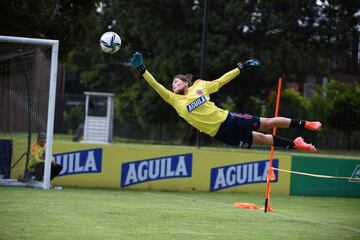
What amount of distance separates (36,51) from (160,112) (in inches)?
827

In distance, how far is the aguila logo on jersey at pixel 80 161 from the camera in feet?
58.0

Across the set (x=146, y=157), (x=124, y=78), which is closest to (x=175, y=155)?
(x=146, y=157)

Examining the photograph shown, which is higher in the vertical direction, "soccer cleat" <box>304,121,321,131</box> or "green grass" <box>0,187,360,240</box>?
"soccer cleat" <box>304,121,321,131</box>

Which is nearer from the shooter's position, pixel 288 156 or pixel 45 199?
pixel 45 199

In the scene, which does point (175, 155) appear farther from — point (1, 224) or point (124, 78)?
point (124, 78)

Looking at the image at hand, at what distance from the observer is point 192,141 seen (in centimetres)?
3130

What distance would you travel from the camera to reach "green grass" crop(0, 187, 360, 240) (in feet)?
31.3

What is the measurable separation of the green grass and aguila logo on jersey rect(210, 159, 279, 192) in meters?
1.76

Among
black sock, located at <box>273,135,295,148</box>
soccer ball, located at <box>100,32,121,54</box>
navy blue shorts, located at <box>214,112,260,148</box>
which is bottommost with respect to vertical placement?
black sock, located at <box>273,135,295,148</box>

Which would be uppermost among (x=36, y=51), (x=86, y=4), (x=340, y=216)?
(x=86, y=4)

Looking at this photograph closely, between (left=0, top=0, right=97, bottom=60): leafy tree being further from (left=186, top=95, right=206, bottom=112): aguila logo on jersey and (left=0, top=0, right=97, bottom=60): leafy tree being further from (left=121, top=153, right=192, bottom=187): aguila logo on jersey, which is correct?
(left=186, top=95, right=206, bottom=112): aguila logo on jersey

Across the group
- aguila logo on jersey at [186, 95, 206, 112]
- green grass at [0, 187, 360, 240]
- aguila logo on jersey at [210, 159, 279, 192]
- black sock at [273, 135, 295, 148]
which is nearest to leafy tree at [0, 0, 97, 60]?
green grass at [0, 187, 360, 240]

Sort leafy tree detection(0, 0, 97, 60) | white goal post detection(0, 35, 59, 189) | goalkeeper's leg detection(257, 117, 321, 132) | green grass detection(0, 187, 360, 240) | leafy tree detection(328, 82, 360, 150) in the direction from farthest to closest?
1. leafy tree detection(328, 82, 360, 150)
2. leafy tree detection(0, 0, 97, 60)
3. white goal post detection(0, 35, 59, 189)
4. goalkeeper's leg detection(257, 117, 321, 132)
5. green grass detection(0, 187, 360, 240)

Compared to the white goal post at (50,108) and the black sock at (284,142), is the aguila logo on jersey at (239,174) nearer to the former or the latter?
the white goal post at (50,108)
